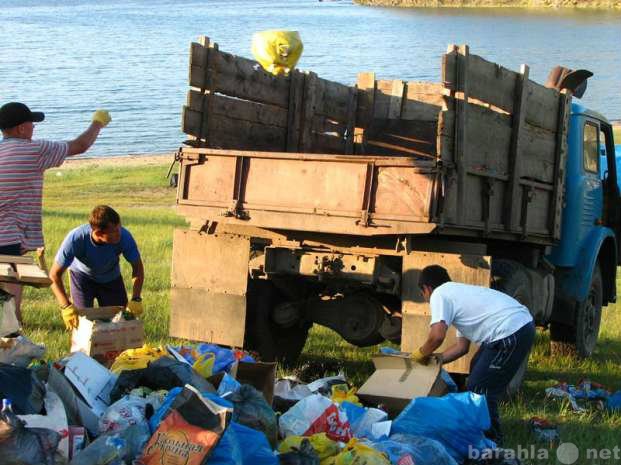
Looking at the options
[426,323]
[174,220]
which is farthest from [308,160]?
[174,220]

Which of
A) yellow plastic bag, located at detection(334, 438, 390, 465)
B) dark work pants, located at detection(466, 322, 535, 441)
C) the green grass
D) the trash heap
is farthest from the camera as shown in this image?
the green grass

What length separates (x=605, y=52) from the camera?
214 feet

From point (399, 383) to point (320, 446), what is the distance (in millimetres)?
1367

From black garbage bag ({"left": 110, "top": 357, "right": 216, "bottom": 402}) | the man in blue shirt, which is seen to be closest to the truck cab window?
the man in blue shirt

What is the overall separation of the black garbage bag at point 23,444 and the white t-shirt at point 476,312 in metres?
2.62

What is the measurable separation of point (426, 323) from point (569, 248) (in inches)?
99.4

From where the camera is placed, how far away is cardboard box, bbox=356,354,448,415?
7.05 metres

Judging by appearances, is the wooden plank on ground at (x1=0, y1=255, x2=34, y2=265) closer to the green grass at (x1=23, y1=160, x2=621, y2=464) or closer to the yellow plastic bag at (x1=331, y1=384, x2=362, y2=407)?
the yellow plastic bag at (x1=331, y1=384, x2=362, y2=407)

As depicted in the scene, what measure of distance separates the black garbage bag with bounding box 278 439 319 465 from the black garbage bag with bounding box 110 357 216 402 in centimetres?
69

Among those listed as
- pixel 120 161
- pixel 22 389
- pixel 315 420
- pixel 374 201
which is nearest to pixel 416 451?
pixel 315 420

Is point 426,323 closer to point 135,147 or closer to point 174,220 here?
point 174,220

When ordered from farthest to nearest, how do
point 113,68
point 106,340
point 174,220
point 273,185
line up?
point 113,68, point 174,220, point 273,185, point 106,340

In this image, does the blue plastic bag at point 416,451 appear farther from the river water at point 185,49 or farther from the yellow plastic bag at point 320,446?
the river water at point 185,49

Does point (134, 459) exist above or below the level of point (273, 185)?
below
